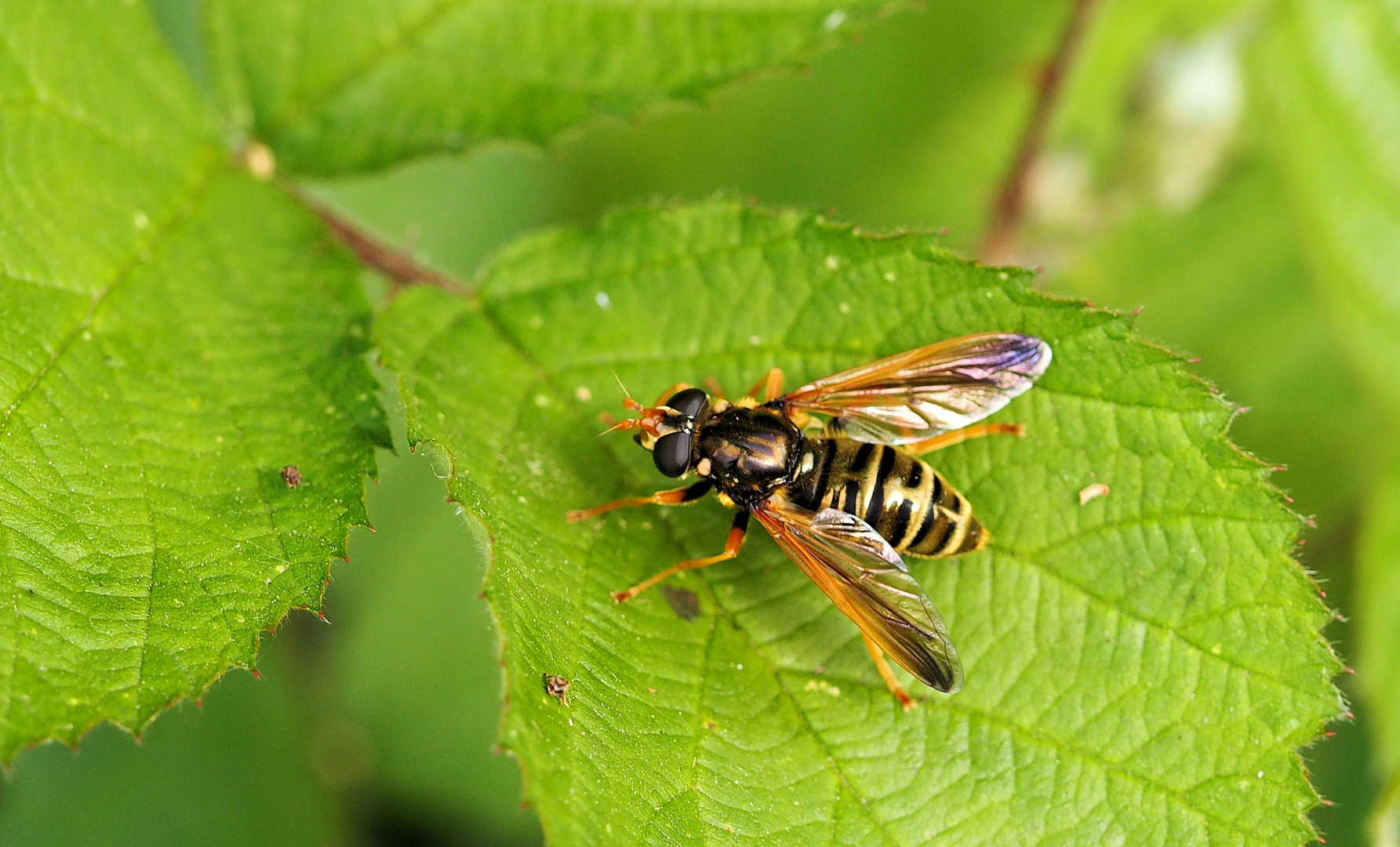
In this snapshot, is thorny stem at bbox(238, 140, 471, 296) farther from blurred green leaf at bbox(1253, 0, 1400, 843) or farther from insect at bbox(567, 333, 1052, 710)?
blurred green leaf at bbox(1253, 0, 1400, 843)

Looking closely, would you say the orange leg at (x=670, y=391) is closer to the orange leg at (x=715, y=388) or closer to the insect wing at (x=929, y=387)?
the orange leg at (x=715, y=388)

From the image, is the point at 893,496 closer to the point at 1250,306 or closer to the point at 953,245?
the point at 953,245

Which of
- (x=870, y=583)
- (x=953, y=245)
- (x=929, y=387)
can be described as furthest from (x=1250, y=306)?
(x=870, y=583)

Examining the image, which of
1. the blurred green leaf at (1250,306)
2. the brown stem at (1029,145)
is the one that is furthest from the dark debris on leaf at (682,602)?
the blurred green leaf at (1250,306)

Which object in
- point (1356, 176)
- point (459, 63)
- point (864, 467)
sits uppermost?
point (459, 63)

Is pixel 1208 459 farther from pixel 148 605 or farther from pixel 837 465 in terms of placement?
pixel 148 605

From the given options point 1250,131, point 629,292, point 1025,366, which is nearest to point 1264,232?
point 1250,131
